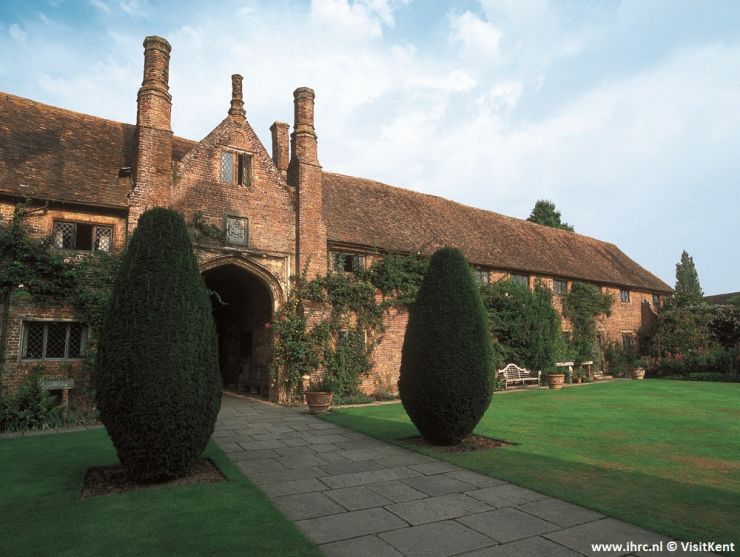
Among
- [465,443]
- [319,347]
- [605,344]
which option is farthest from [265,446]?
[605,344]

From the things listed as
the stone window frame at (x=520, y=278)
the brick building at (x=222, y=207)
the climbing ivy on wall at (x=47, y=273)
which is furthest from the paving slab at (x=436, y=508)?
the stone window frame at (x=520, y=278)

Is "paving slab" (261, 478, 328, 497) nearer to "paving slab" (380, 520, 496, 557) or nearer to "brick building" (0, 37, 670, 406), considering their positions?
"paving slab" (380, 520, 496, 557)

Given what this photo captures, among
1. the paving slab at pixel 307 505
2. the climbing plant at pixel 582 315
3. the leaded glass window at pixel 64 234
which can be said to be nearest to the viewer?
the paving slab at pixel 307 505

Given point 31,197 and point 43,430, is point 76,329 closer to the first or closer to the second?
point 43,430

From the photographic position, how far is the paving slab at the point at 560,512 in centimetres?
457

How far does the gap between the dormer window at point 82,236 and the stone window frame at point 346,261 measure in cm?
665

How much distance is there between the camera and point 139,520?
464 cm

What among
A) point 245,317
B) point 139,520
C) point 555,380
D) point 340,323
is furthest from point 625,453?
point 245,317

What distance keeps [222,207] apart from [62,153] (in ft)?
15.2

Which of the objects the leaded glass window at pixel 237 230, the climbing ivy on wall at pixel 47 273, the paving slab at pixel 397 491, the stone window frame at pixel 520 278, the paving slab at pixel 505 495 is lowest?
the paving slab at pixel 397 491

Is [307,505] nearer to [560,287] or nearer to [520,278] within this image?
[520,278]

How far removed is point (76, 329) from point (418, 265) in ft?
35.1

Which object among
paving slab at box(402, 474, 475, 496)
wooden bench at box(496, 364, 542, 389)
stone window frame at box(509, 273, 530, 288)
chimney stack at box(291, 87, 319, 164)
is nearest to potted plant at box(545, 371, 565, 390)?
wooden bench at box(496, 364, 542, 389)

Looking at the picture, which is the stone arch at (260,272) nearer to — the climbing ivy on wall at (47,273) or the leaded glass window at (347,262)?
the leaded glass window at (347,262)
